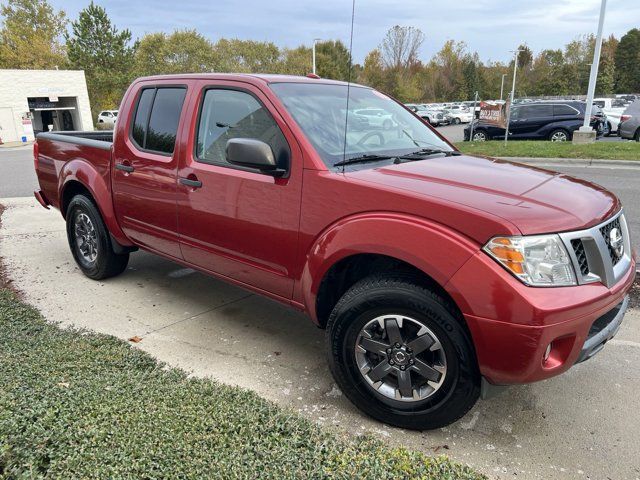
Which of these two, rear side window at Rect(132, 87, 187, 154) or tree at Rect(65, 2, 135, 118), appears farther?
tree at Rect(65, 2, 135, 118)

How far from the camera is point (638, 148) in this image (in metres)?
12.9

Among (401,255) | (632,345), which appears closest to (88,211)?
(401,255)

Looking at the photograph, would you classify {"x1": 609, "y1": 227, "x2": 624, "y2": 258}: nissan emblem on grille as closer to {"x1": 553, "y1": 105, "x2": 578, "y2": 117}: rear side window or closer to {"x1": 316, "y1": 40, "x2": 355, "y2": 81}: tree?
{"x1": 553, "y1": 105, "x2": 578, "y2": 117}: rear side window

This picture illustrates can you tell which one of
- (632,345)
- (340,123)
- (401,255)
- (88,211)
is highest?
(340,123)

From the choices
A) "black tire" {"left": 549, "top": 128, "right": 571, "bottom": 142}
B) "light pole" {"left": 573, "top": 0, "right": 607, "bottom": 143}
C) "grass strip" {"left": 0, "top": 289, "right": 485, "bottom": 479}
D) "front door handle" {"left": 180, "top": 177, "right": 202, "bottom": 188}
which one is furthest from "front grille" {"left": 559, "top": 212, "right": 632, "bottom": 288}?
"black tire" {"left": 549, "top": 128, "right": 571, "bottom": 142}

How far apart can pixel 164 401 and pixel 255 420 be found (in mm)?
536

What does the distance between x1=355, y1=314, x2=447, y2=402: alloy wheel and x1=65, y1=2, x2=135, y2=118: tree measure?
167ft

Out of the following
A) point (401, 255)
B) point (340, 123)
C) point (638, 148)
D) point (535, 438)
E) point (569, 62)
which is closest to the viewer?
point (401, 255)

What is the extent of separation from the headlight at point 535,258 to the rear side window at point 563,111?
17.1 m

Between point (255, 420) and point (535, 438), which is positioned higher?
point (255, 420)

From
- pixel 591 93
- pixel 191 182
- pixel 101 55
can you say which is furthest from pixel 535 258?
pixel 101 55

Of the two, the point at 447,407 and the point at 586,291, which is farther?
the point at 447,407

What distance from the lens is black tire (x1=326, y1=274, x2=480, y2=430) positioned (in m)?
2.41

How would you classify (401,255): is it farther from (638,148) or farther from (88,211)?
(638,148)
